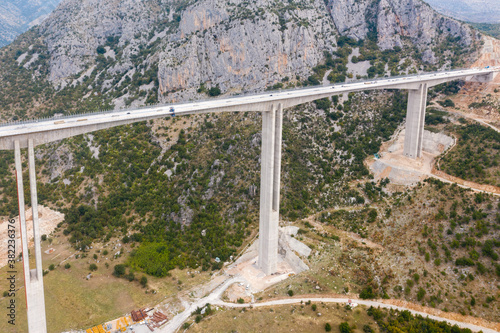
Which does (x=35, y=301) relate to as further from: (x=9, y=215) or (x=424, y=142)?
(x=424, y=142)

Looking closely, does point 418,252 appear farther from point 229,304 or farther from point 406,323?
point 229,304

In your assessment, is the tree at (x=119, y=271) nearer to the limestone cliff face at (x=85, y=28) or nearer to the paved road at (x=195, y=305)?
the paved road at (x=195, y=305)

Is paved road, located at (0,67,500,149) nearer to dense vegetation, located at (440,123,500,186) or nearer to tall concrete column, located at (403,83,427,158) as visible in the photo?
tall concrete column, located at (403,83,427,158)

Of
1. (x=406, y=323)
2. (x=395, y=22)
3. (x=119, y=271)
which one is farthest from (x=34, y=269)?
(x=395, y=22)

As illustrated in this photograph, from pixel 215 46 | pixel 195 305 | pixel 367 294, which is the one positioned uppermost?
pixel 215 46

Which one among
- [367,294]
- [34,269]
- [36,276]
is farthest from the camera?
[367,294]

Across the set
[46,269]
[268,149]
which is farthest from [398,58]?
[46,269]

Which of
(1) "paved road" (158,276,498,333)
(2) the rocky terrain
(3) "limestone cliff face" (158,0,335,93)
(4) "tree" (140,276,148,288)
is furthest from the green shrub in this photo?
(3) "limestone cliff face" (158,0,335,93)
